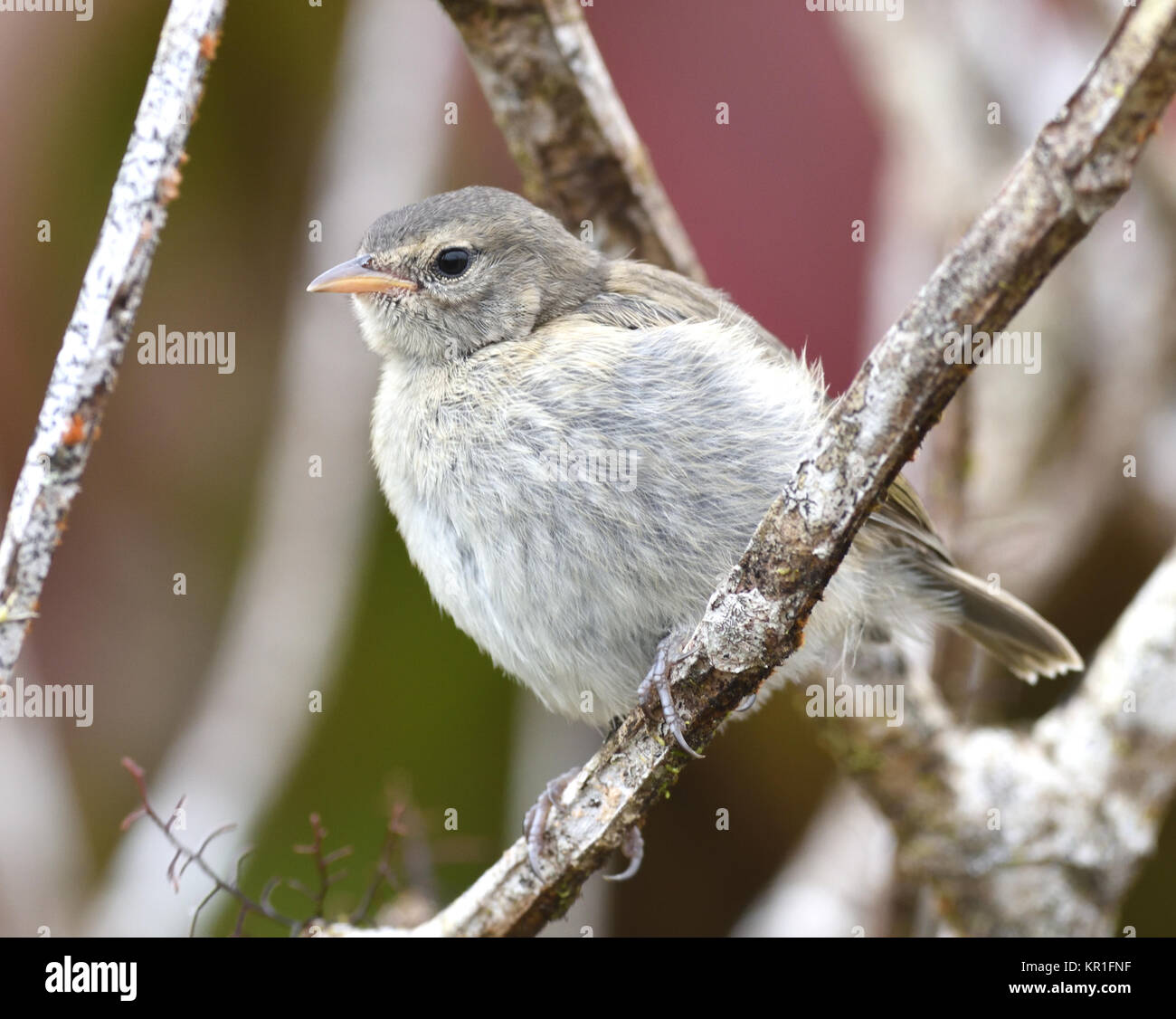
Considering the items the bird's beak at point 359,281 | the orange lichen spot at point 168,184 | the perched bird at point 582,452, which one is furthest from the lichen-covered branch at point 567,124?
the orange lichen spot at point 168,184

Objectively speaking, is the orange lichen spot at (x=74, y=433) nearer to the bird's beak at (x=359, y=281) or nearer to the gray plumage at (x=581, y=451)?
the gray plumage at (x=581, y=451)

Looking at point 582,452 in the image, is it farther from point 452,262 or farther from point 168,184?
point 168,184

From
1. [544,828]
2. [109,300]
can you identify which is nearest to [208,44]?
[109,300]

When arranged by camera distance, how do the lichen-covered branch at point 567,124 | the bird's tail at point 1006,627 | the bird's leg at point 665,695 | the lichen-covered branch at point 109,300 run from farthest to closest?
the bird's tail at point 1006,627 < the lichen-covered branch at point 567,124 < the bird's leg at point 665,695 < the lichen-covered branch at point 109,300

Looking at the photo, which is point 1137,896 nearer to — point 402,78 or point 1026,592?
point 1026,592

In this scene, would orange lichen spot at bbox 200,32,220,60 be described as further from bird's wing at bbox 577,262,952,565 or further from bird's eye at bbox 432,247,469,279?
bird's wing at bbox 577,262,952,565
